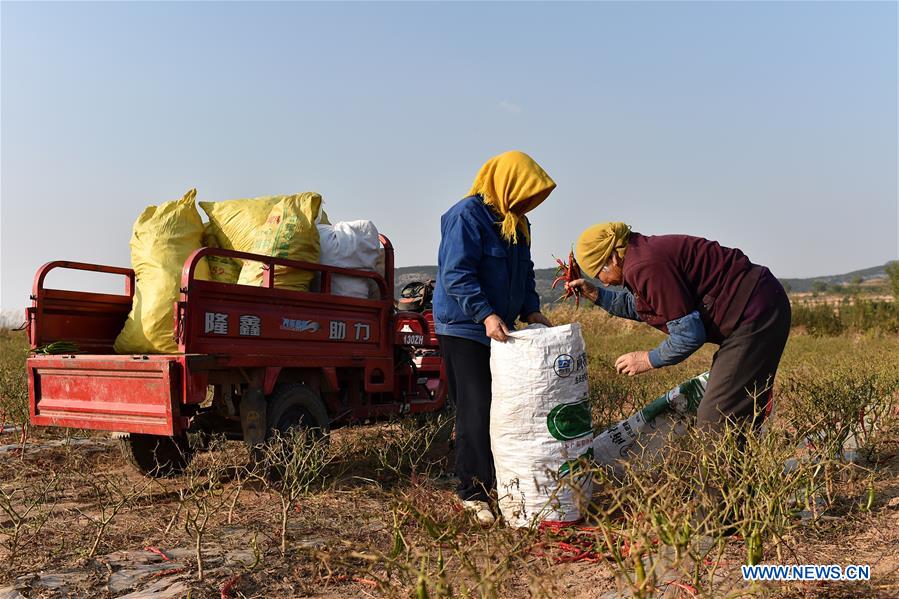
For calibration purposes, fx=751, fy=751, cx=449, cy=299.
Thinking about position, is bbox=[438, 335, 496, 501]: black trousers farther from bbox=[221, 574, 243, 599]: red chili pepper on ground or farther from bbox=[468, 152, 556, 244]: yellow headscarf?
bbox=[221, 574, 243, 599]: red chili pepper on ground

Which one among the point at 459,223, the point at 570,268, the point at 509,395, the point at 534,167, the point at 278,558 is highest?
the point at 534,167

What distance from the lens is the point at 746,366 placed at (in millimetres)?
3430

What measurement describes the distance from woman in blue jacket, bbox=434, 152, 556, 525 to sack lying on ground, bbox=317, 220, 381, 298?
5.10 feet

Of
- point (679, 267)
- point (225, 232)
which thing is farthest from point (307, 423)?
point (679, 267)

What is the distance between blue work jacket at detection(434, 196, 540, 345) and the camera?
3602 mm

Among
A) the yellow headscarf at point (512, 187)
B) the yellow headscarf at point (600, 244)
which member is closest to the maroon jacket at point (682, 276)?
the yellow headscarf at point (600, 244)

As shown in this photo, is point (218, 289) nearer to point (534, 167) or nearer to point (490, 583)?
point (534, 167)

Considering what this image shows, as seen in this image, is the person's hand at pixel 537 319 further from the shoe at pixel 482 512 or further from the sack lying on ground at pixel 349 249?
the sack lying on ground at pixel 349 249

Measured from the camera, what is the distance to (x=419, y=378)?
6.50 metres

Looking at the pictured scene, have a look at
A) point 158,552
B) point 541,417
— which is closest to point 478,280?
point 541,417

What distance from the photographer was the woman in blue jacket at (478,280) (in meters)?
3.64

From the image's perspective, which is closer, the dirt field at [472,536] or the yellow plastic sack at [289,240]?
the dirt field at [472,536]

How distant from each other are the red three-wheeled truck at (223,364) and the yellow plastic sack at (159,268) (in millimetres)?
307

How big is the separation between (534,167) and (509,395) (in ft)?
3.70
